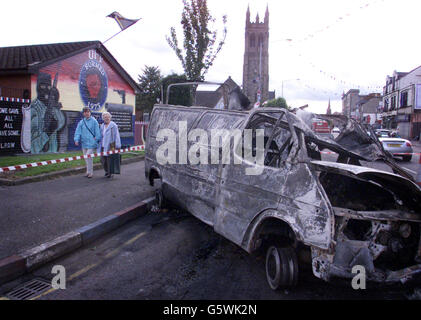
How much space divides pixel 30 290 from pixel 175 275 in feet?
Result: 5.26

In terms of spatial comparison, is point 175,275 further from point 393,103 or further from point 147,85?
point 393,103

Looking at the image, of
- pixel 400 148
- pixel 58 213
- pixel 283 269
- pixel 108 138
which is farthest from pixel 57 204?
pixel 400 148

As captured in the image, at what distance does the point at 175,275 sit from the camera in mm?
3775

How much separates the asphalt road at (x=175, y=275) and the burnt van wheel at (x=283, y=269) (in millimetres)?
117

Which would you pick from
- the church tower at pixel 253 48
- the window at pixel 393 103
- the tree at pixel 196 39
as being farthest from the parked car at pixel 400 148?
the church tower at pixel 253 48

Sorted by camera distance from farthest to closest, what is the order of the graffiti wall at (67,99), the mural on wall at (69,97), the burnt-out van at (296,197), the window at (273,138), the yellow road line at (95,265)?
the mural on wall at (69,97), the graffiti wall at (67,99), the window at (273,138), the yellow road line at (95,265), the burnt-out van at (296,197)

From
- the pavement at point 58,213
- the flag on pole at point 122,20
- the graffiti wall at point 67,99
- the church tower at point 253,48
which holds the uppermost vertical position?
the church tower at point 253,48

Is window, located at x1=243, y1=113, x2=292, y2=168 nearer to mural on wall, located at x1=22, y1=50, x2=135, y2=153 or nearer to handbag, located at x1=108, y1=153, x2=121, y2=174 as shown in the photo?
handbag, located at x1=108, y1=153, x2=121, y2=174

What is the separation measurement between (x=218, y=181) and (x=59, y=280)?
90.6 inches

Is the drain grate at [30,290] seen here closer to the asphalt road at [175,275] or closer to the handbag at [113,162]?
the asphalt road at [175,275]

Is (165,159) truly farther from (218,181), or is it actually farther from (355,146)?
(355,146)

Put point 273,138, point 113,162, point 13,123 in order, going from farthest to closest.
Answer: point 13,123, point 113,162, point 273,138

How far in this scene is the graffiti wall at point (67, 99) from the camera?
1286 cm

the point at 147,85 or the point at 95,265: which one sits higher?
the point at 147,85
